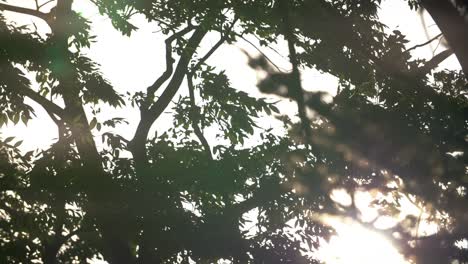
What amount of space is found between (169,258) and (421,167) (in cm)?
648

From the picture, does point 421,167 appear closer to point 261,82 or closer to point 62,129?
point 261,82

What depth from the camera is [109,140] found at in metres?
8.78

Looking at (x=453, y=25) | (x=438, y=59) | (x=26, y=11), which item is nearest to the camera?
(x=453, y=25)

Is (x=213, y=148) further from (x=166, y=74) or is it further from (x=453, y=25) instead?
(x=453, y=25)

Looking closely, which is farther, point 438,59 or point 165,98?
point 165,98

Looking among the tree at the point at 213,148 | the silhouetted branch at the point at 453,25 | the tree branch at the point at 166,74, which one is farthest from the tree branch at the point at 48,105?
the silhouetted branch at the point at 453,25

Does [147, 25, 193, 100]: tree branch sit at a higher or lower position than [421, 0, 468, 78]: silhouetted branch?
higher

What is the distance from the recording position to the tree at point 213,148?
7621 mm

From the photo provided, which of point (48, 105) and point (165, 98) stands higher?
point (165, 98)

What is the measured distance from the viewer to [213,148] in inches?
381

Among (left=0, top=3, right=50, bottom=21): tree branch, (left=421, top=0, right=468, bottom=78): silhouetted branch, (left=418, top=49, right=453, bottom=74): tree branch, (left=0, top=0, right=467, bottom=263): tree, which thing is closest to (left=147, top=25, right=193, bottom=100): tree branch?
(left=0, top=0, right=467, bottom=263): tree

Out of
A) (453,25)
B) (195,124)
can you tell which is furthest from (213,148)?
(453,25)

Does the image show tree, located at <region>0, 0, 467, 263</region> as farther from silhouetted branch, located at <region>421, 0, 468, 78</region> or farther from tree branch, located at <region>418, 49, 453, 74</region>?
silhouetted branch, located at <region>421, 0, 468, 78</region>

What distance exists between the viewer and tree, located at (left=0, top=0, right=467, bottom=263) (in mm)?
7621
